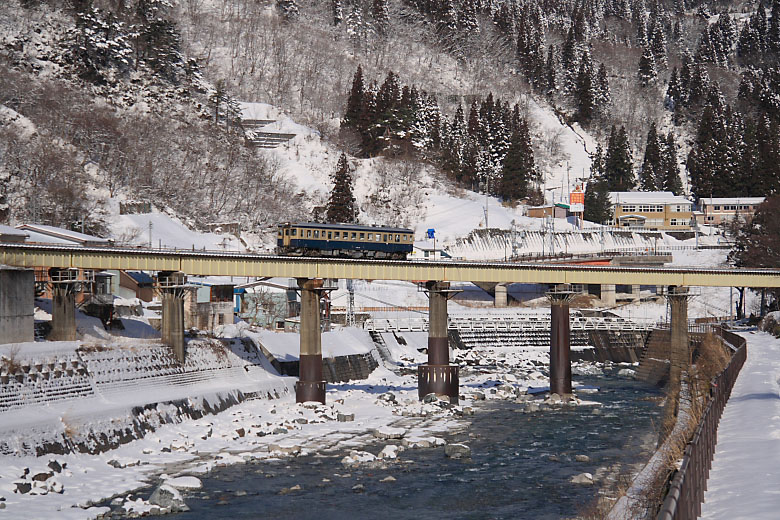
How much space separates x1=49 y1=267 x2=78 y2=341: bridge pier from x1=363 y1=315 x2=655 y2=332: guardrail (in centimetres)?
3981

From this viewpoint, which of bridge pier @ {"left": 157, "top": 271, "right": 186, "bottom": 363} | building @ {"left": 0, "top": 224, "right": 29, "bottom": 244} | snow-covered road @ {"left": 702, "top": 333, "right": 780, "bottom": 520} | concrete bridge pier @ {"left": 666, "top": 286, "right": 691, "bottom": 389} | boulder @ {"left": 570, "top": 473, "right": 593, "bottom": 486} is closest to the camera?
snow-covered road @ {"left": 702, "top": 333, "right": 780, "bottom": 520}

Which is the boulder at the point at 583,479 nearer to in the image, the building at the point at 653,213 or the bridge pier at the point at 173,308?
the bridge pier at the point at 173,308

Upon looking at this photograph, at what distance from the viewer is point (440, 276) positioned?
205 ft

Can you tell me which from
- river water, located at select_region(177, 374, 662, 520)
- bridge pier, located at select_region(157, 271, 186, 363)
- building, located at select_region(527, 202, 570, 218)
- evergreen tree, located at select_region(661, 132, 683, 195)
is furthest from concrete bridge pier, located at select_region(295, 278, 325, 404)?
evergreen tree, located at select_region(661, 132, 683, 195)

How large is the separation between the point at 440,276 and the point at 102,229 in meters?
49.6

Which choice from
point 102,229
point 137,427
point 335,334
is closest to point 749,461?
point 137,427

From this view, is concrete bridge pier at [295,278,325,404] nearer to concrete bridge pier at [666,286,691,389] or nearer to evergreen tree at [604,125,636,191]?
concrete bridge pier at [666,286,691,389]

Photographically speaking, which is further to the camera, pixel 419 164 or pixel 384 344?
pixel 419 164

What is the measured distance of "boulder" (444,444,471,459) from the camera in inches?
1598

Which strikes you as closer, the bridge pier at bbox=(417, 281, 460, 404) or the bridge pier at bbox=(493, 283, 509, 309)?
the bridge pier at bbox=(417, 281, 460, 404)

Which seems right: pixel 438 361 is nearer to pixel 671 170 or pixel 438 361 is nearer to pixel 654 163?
pixel 671 170

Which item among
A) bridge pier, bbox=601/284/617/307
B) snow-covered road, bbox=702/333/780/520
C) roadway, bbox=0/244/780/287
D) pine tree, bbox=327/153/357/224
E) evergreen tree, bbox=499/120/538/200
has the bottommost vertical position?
snow-covered road, bbox=702/333/780/520

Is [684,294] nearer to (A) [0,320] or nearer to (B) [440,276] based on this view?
(B) [440,276]

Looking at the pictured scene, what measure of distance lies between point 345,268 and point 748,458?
122 ft
